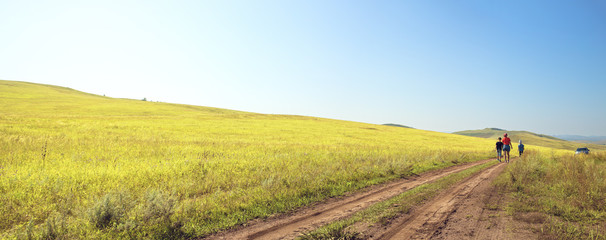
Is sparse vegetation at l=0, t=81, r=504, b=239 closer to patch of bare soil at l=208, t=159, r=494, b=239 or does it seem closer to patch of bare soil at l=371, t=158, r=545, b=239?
Result: patch of bare soil at l=208, t=159, r=494, b=239

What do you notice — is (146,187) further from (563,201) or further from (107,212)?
(563,201)

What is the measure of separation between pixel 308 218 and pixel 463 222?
3.79m

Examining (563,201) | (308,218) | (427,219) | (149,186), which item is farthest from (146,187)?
(563,201)

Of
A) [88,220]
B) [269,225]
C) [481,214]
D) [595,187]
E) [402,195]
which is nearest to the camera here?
[88,220]

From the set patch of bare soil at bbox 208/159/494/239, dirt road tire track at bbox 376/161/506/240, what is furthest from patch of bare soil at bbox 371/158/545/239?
patch of bare soil at bbox 208/159/494/239

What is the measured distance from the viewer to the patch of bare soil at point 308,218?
5531 millimetres

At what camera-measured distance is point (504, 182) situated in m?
10.1

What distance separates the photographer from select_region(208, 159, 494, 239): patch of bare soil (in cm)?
553

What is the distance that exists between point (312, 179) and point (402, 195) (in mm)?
3491

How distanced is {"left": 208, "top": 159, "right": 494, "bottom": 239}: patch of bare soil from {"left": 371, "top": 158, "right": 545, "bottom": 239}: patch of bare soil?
143cm

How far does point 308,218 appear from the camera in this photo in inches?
256

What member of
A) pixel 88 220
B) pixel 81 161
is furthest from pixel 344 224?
pixel 81 161

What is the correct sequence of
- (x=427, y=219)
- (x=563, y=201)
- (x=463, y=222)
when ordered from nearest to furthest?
1. (x=463, y=222)
2. (x=427, y=219)
3. (x=563, y=201)

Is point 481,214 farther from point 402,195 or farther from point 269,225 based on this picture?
point 269,225
